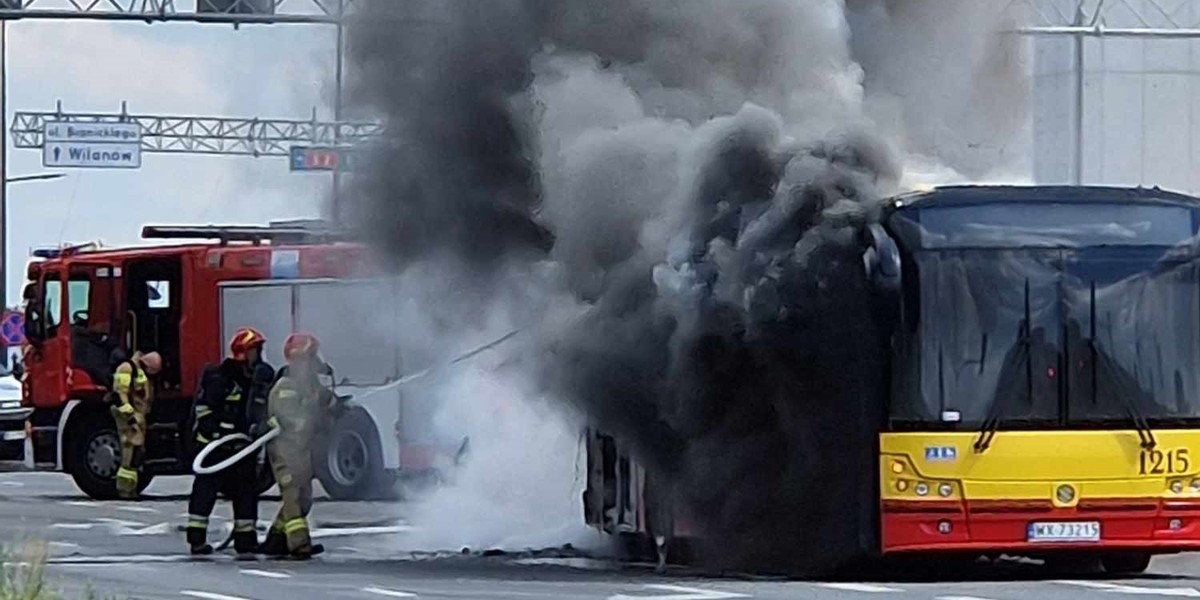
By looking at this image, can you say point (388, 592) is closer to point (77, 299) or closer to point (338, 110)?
point (338, 110)

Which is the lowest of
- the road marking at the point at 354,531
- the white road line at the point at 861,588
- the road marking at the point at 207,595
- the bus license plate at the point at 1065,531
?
the road marking at the point at 207,595

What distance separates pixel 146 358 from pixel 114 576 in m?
10.2

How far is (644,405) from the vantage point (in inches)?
680

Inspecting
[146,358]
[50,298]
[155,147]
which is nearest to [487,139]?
[146,358]

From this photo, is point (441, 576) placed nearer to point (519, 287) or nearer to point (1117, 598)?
point (519, 287)

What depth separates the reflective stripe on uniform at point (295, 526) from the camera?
1956cm

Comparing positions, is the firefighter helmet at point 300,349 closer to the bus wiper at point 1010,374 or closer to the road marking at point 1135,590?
→ the bus wiper at point 1010,374

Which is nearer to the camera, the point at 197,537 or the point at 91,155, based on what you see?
the point at 197,537

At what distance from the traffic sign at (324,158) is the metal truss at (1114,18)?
664 centimetres

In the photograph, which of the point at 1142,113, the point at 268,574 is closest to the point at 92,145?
the point at 1142,113

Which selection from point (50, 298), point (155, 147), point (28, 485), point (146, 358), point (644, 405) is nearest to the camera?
point (644, 405)

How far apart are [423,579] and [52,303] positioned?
1355 centimetres

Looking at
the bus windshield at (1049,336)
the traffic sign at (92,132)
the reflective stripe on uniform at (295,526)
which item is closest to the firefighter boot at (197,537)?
the reflective stripe on uniform at (295,526)

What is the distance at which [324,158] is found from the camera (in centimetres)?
2195
